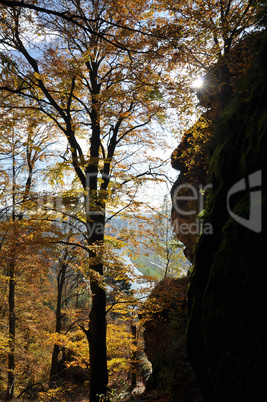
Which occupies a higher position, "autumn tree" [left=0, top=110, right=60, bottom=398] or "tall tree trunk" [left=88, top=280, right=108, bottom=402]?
"autumn tree" [left=0, top=110, right=60, bottom=398]

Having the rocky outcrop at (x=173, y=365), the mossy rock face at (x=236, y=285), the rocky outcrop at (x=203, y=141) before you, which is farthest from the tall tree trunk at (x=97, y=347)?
the mossy rock face at (x=236, y=285)

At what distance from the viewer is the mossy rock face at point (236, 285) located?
6.24 feet

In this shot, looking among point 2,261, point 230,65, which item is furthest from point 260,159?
point 2,261

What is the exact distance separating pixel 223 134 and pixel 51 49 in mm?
5913

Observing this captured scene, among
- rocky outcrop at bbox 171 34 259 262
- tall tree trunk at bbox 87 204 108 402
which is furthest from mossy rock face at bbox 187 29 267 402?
tall tree trunk at bbox 87 204 108 402

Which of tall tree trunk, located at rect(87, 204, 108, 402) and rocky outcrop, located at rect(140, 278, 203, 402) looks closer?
rocky outcrop, located at rect(140, 278, 203, 402)

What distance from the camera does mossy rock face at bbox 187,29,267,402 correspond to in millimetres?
1902

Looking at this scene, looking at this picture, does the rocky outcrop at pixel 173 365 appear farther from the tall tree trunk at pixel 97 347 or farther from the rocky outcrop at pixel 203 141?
the rocky outcrop at pixel 203 141

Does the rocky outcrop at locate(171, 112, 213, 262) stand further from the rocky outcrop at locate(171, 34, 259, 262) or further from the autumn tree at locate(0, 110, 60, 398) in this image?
the autumn tree at locate(0, 110, 60, 398)

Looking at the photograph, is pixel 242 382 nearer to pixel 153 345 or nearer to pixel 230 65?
pixel 230 65

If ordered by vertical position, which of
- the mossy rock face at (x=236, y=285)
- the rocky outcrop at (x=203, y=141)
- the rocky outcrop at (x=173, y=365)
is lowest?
the rocky outcrop at (x=173, y=365)

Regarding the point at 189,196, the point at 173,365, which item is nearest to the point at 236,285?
the point at 173,365

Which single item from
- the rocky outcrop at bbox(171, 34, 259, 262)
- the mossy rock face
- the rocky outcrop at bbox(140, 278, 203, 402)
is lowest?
the rocky outcrop at bbox(140, 278, 203, 402)

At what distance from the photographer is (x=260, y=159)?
2.54m
